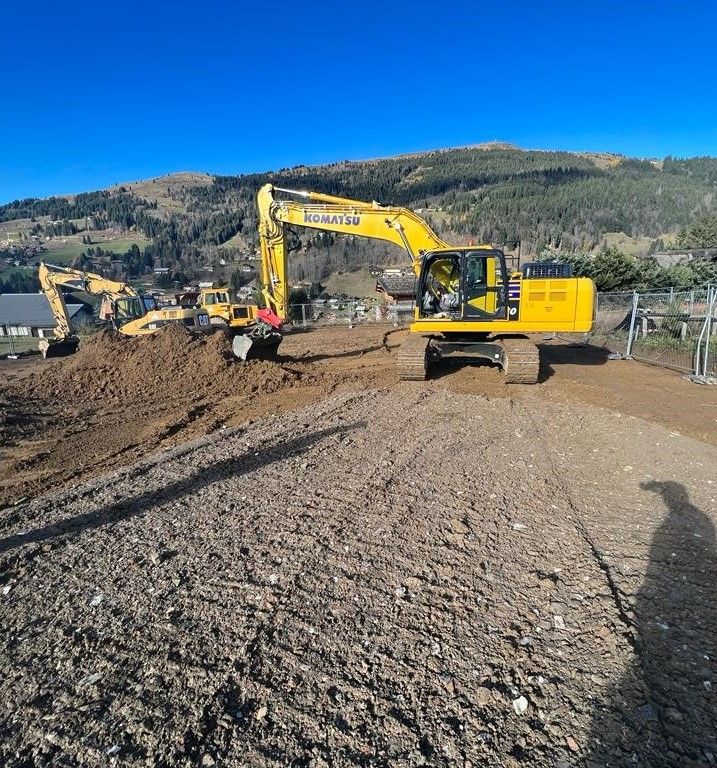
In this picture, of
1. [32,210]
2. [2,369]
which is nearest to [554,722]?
[2,369]

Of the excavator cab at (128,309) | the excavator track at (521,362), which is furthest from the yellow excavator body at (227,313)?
the excavator track at (521,362)

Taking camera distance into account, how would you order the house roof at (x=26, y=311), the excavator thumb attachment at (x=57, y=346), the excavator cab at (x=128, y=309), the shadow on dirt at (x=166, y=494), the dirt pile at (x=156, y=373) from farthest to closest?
the house roof at (x=26, y=311), the excavator cab at (x=128, y=309), the excavator thumb attachment at (x=57, y=346), the dirt pile at (x=156, y=373), the shadow on dirt at (x=166, y=494)

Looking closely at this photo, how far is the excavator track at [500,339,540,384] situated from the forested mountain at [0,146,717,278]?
165 feet

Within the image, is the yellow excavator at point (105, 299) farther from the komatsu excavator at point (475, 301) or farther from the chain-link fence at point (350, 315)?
the komatsu excavator at point (475, 301)

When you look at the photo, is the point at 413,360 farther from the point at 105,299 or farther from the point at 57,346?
the point at 105,299

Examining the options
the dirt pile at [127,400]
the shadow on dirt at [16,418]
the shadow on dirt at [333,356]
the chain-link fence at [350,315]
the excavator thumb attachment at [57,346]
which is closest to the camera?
the dirt pile at [127,400]

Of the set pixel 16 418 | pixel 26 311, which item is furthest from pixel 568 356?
pixel 26 311

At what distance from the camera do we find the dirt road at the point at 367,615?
214 cm

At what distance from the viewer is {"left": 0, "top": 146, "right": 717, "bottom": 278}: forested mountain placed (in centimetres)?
7925

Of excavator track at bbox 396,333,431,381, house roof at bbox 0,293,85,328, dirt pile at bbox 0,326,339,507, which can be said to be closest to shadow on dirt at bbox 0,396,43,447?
dirt pile at bbox 0,326,339,507

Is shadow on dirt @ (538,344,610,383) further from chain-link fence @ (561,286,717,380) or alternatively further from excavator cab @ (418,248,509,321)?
excavator cab @ (418,248,509,321)

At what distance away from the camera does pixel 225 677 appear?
96.9 inches

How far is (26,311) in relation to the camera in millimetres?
47500

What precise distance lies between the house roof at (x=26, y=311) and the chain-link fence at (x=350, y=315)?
27163 millimetres
